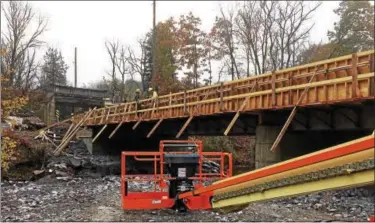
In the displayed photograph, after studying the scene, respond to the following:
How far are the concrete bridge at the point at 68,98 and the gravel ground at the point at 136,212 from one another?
21.3 metres

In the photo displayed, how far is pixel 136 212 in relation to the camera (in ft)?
40.5

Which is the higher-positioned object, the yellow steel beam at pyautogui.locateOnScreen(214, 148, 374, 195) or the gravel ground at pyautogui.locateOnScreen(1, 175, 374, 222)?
the yellow steel beam at pyautogui.locateOnScreen(214, 148, 374, 195)

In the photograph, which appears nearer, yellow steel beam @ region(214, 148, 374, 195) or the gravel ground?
yellow steel beam @ region(214, 148, 374, 195)

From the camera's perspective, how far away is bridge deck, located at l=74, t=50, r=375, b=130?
1053 centimetres

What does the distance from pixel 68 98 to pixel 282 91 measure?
103 feet

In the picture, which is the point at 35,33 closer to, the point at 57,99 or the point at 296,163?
the point at 57,99

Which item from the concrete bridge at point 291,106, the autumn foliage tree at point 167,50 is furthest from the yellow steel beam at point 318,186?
the autumn foliage tree at point 167,50

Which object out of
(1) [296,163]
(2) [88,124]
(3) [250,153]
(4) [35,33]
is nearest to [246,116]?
(1) [296,163]

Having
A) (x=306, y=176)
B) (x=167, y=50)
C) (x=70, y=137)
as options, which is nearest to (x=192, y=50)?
(x=167, y=50)

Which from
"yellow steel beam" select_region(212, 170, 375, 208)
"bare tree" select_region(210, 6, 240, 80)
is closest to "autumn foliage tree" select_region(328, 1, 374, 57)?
"bare tree" select_region(210, 6, 240, 80)

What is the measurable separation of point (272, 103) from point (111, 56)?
174 feet

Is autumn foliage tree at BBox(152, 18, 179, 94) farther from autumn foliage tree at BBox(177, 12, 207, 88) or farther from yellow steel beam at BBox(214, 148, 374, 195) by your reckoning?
yellow steel beam at BBox(214, 148, 374, 195)

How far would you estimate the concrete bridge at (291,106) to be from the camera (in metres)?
11.0

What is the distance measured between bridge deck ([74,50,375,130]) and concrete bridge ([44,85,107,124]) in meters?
20.3
